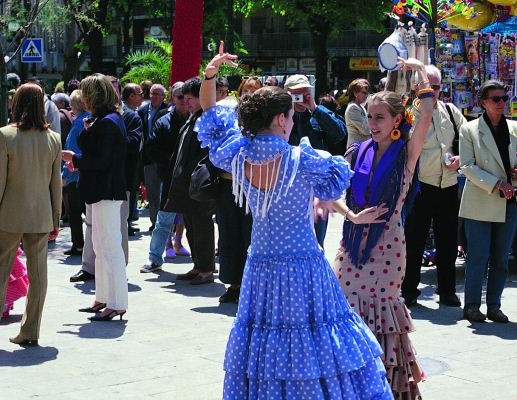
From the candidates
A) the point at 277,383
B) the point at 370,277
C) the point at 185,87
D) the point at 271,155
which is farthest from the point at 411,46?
the point at 277,383

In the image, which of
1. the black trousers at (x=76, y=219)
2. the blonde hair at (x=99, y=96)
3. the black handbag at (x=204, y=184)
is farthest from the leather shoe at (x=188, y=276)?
the blonde hair at (x=99, y=96)

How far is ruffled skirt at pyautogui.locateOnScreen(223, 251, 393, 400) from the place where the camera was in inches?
184

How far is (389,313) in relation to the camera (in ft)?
18.6

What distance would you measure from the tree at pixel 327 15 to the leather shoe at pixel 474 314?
30446mm

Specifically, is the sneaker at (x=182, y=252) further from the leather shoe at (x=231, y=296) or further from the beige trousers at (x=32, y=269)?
the beige trousers at (x=32, y=269)

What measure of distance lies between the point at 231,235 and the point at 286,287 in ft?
13.7

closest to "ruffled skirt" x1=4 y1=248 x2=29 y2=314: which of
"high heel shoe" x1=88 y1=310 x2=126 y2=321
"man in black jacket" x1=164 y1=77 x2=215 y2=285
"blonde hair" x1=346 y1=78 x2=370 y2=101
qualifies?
"high heel shoe" x1=88 y1=310 x2=126 y2=321

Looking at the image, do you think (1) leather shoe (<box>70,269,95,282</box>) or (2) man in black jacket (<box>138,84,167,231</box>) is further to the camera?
(2) man in black jacket (<box>138,84,167,231</box>)

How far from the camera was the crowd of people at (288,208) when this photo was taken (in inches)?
188

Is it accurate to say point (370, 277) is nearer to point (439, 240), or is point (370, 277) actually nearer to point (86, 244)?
point (439, 240)

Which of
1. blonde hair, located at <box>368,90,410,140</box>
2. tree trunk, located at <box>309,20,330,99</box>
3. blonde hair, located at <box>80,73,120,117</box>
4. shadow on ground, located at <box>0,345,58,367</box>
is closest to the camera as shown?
blonde hair, located at <box>368,90,410,140</box>

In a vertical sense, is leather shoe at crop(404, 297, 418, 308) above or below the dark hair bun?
below

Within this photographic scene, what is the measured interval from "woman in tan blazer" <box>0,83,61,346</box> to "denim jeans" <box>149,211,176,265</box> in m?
3.27

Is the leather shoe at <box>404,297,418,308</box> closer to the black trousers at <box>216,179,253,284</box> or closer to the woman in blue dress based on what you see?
the black trousers at <box>216,179,253,284</box>
